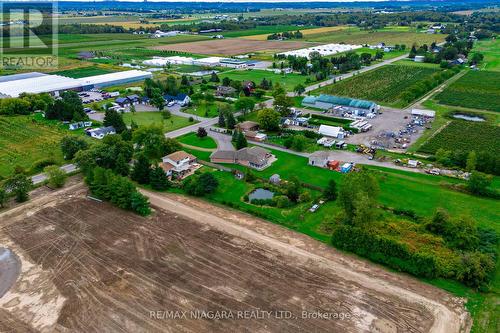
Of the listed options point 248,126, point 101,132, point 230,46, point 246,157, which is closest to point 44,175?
point 101,132

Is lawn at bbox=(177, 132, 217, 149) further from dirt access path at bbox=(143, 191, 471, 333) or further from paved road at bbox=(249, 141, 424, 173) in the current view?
dirt access path at bbox=(143, 191, 471, 333)

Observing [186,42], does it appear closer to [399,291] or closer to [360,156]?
[360,156]

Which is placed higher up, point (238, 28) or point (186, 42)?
point (238, 28)

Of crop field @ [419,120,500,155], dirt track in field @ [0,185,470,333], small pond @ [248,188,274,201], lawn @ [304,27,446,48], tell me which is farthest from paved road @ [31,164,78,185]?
lawn @ [304,27,446,48]

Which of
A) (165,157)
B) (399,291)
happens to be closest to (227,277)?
(399,291)

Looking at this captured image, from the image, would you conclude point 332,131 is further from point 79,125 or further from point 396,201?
point 79,125

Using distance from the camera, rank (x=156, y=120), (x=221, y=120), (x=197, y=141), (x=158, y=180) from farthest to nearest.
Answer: (x=156, y=120), (x=221, y=120), (x=197, y=141), (x=158, y=180)

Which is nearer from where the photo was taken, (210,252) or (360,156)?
(210,252)
